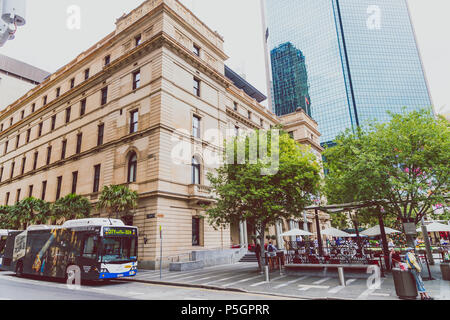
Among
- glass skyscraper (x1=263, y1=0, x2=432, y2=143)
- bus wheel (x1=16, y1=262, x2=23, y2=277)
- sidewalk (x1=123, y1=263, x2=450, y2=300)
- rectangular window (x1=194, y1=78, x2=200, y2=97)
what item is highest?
glass skyscraper (x1=263, y1=0, x2=432, y2=143)

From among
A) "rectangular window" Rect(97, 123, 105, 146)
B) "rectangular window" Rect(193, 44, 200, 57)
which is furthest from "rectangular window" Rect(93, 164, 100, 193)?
"rectangular window" Rect(193, 44, 200, 57)

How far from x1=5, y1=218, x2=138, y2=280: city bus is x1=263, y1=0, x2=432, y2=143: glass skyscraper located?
103 metres

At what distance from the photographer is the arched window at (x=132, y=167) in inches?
964

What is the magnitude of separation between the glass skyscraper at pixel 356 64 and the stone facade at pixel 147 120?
82294mm

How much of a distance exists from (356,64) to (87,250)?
117 metres

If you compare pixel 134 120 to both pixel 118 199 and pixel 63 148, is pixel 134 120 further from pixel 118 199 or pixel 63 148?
pixel 63 148

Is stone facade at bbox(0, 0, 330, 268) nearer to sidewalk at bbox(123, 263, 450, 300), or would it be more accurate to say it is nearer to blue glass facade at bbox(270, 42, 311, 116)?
sidewalk at bbox(123, 263, 450, 300)

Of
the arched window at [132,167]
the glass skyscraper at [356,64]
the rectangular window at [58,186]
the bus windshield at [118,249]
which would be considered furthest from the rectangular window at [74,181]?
the glass skyscraper at [356,64]

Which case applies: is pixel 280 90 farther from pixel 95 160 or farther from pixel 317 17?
pixel 95 160

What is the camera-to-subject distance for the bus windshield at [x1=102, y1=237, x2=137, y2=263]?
14.1 m

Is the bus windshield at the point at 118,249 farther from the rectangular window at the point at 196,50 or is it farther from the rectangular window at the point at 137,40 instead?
the rectangular window at the point at 196,50

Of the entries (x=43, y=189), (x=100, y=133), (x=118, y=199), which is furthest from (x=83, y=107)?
(x=118, y=199)

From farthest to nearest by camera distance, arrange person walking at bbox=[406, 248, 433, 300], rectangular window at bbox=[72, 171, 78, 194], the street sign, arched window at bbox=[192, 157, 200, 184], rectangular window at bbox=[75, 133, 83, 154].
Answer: rectangular window at bbox=[75, 133, 83, 154] < rectangular window at bbox=[72, 171, 78, 194] < arched window at bbox=[192, 157, 200, 184] < the street sign < person walking at bbox=[406, 248, 433, 300]
